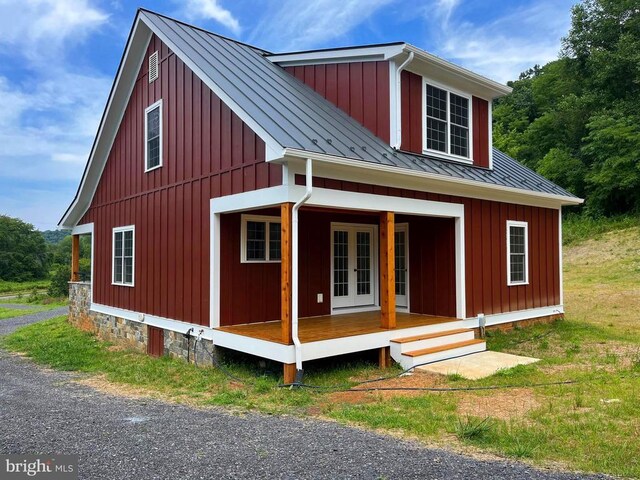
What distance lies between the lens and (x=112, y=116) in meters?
11.7

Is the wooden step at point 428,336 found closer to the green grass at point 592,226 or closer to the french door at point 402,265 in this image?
the french door at point 402,265

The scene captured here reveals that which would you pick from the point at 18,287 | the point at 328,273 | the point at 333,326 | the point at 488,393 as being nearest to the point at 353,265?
the point at 328,273

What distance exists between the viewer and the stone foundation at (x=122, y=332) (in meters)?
8.38

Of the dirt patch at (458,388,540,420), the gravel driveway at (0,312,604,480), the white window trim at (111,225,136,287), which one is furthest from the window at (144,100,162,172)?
the dirt patch at (458,388,540,420)

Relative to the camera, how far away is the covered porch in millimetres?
6840

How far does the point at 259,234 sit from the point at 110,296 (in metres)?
5.31

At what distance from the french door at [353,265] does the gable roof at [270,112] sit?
2212 millimetres

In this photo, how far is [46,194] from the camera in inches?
1945

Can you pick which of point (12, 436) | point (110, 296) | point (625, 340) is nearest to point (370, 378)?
point (12, 436)

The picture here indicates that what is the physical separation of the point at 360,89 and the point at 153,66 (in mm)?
4378

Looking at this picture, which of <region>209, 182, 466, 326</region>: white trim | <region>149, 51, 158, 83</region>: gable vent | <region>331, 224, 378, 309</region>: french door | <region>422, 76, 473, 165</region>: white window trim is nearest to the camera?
<region>209, 182, 466, 326</region>: white trim

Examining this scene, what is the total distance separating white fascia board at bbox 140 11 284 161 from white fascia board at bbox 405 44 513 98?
323cm

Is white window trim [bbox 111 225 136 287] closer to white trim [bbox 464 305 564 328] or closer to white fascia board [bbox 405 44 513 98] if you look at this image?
white fascia board [bbox 405 44 513 98]

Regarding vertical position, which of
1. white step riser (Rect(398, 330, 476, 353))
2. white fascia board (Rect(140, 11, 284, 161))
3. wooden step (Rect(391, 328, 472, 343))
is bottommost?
white step riser (Rect(398, 330, 476, 353))
